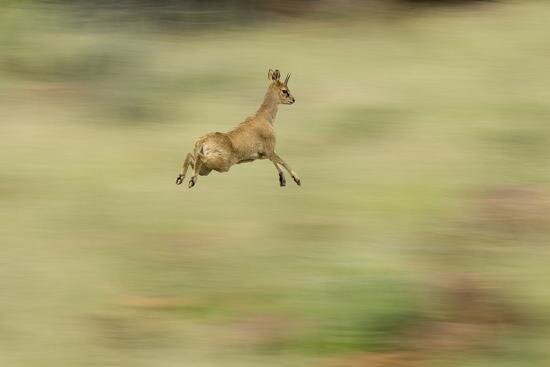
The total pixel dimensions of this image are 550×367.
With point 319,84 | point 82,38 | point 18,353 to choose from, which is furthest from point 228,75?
point 18,353

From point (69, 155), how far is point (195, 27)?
3.00 meters

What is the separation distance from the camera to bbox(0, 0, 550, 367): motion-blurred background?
7.63m

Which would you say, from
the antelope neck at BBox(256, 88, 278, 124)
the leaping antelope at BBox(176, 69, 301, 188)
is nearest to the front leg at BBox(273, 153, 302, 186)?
the leaping antelope at BBox(176, 69, 301, 188)

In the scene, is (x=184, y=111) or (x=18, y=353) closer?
(x=18, y=353)

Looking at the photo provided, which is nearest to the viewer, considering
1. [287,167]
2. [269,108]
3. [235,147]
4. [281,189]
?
[235,147]

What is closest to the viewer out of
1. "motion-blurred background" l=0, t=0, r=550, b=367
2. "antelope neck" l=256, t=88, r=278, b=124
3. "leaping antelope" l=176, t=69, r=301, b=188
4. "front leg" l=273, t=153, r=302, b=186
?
"motion-blurred background" l=0, t=0, r=550, b=367

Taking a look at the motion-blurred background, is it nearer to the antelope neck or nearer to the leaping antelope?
the leaping antelope

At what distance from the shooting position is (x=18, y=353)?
296 inches

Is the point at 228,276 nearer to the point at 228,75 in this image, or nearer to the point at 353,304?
the point at 353,304

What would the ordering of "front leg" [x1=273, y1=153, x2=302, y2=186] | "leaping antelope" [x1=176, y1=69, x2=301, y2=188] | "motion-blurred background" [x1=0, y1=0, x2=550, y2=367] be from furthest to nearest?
1. "front leg" [x1=273, y1=153, x2=302, y2=186]
2. "leaping antelope" [x1=176, y1=69, x2=301, y2=188]
3. "motion-blurred background" [x1=0, y1=0, x2=550, y2=367]

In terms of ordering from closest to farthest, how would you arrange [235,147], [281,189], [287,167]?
[235,147] → [287,167] → [281,189]

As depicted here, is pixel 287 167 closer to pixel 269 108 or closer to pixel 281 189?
pixel 269 108

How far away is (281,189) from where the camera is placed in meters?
9.29

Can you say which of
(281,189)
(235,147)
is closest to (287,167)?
(235,147)
